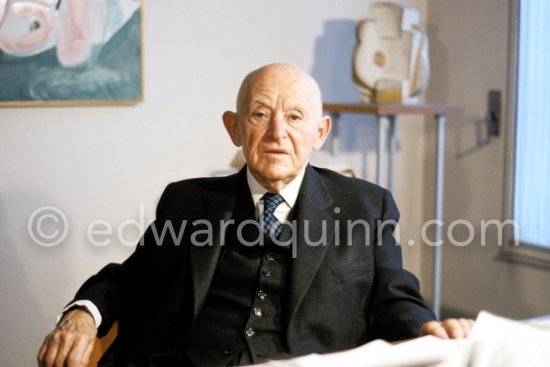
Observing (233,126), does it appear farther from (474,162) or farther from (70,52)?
(474,162)

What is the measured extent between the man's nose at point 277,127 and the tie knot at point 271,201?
17cm

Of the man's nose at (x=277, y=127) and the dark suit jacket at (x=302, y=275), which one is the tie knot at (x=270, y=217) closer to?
the dark suit jacket at (x=302, y=275)

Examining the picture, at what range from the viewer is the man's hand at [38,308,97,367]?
164cm

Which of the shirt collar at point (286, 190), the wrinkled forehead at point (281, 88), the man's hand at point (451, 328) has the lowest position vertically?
the man's hand at point (451, 328)

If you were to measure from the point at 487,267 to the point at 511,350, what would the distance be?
3309 mm

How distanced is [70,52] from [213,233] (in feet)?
6.00

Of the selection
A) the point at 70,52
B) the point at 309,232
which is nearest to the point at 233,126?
the point at 309,232

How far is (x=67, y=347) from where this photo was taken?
1.65 meters

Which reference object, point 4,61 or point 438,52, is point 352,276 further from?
point 438,52

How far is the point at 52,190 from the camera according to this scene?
347 centimetres

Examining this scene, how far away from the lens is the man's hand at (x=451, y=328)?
4.67 feet

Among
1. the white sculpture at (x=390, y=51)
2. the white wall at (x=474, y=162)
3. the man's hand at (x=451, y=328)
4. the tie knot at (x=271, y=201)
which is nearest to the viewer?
the man's hand at (x=451, y=328)

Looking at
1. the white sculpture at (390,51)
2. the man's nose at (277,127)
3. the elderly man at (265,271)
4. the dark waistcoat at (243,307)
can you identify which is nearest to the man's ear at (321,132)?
the elderly man at (265,271)

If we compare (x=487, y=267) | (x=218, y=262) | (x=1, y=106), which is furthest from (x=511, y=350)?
(x=487, y=267)
